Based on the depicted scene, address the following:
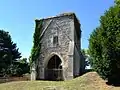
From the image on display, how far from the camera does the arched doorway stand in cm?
3018

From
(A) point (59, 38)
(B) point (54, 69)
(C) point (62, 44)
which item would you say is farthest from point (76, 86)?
(B) point (54, 69)

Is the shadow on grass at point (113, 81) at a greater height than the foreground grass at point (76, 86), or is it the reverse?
the shadow on grass at point (113, 81)

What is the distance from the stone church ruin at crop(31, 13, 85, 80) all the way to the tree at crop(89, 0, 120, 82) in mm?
6449

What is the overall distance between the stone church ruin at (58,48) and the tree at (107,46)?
6449 mm

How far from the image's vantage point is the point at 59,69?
30.5m

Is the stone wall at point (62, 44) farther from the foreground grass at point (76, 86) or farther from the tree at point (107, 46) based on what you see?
the tree at point (107, 46)

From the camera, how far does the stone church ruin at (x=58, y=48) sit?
29.3m

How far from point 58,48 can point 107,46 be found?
33.7ft

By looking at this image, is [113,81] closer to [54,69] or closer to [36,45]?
[54,69]

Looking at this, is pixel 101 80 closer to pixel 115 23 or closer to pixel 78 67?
pixel 115 23

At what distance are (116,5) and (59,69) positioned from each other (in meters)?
11.8

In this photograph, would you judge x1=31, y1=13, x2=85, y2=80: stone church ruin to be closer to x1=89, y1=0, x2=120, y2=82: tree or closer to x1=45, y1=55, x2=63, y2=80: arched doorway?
x1=45, y1=55, x2=63, y2=80: arched doorway

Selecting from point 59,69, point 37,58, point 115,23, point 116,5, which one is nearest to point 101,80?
point 115,23

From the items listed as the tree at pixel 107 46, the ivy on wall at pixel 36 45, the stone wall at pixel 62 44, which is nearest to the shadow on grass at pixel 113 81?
the tree at pixel 107 46
